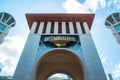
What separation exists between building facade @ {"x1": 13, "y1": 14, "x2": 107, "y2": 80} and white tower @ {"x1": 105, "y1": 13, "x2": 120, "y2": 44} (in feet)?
8.01

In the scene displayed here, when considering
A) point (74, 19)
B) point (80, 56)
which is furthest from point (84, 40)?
point (74, 19)

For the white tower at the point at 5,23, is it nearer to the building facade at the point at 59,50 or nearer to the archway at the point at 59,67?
the building facade at the point at 59,50

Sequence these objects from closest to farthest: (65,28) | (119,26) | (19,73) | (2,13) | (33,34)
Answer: (19,73)
(33,34)
(65,28)
(119,26)
(2,13)

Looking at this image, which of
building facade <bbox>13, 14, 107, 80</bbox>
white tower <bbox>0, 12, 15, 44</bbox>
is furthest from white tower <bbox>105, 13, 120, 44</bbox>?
white tower <bbox>0, 12, 15, 44</bbox>

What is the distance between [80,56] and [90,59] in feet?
2.80

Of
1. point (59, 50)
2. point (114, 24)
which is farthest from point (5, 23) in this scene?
point (114, 24)

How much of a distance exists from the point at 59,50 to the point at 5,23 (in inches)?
316

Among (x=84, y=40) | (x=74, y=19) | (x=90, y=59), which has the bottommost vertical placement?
(x=90, y=59)

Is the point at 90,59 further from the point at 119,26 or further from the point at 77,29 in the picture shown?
the point at 119,26

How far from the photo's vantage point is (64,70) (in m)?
13.4

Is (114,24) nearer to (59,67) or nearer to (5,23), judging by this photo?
(59,67)

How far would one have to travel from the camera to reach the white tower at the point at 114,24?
1448 centimetres

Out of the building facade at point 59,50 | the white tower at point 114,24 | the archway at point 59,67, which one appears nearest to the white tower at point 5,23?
the building facade at point 59,50

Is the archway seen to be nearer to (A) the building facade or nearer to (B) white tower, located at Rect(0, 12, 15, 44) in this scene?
(A) the building facade
